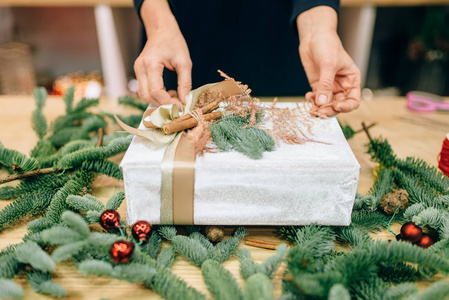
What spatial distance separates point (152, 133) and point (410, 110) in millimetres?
1189

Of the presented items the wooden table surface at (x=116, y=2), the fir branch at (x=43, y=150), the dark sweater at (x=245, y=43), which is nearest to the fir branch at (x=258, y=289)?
the fir branch at (x=43, y=150)

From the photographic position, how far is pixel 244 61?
1.41 m

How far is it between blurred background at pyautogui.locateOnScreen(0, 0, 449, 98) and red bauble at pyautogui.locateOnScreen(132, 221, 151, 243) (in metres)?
1.50

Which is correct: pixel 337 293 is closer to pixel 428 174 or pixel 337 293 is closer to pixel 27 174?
pixel 428 174

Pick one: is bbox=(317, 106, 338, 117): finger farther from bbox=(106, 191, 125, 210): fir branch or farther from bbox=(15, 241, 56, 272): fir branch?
bbox=(15, 241, 56, 272): fir branch

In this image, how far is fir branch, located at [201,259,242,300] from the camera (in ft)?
1.70

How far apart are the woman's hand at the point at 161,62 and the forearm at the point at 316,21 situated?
0.38m

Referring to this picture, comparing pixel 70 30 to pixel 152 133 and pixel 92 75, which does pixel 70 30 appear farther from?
→ pixel 152 133

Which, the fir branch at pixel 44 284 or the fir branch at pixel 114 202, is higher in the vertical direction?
the fir branch at pixel 114 202

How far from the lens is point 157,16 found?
998 mm

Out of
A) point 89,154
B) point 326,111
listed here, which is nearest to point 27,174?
point 89,154

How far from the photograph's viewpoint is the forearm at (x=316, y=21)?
3.27ft

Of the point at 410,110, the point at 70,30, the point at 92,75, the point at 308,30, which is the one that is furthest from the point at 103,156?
the point at 70,30

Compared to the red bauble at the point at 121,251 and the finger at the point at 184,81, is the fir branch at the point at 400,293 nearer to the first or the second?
the red bauble at the point at 121,251
